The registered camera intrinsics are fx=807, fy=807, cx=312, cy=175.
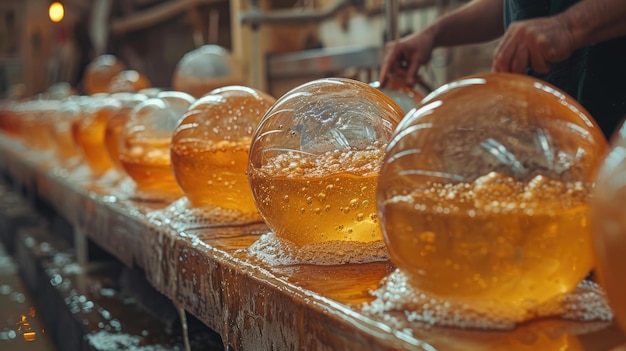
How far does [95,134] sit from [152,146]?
2.60ft

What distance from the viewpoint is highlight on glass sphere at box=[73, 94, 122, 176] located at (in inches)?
118

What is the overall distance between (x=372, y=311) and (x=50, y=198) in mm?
2612

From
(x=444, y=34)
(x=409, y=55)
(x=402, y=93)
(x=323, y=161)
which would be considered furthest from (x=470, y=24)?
(x=323, y=161)

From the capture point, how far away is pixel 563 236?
1.00 metres

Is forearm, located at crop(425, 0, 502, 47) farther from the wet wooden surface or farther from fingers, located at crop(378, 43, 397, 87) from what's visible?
the wet wooden surface

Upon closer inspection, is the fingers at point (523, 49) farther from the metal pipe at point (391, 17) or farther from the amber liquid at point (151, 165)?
the metal pipe at point (391, 17)

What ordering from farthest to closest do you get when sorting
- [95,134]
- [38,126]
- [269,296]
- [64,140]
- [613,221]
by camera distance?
1. [38,126]
2. [64,140]
3. [95,134]
4. [269,296]
5. [613,221]

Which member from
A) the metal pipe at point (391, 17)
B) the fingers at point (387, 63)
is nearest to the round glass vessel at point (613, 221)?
the fingers at point (387, 63)

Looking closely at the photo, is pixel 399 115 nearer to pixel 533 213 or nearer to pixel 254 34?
pixel 533 213

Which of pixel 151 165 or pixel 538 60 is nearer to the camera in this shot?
pixel 538 60

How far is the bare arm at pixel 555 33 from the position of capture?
58.1 inches

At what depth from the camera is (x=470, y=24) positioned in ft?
7.42

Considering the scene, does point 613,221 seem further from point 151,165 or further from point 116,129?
point 116,129

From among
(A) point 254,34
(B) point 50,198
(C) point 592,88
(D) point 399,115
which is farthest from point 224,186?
(A) point 254,34
